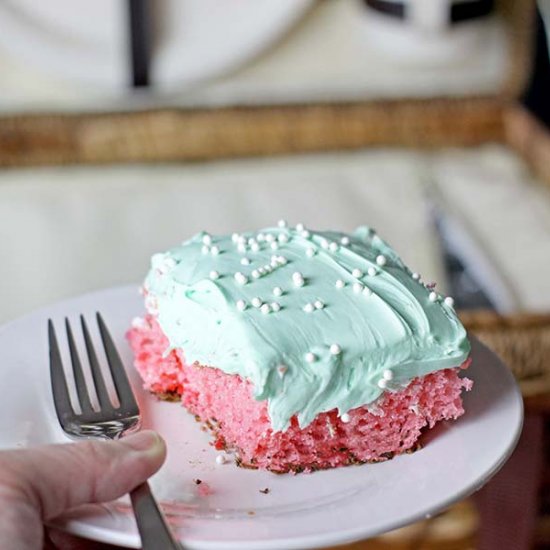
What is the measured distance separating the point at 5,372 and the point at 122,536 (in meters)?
0.19

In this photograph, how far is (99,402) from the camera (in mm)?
605

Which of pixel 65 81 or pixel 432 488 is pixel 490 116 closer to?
pixel 65 81

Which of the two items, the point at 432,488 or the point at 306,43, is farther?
the point at 306,43

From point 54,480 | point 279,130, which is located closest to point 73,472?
point 54,480

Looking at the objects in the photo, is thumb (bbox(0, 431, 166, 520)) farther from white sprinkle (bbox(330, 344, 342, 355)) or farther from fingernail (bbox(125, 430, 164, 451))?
white sprinkle (bbox(330, 344, 342, 355))

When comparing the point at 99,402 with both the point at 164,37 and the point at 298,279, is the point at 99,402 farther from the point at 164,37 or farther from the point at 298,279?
the point at 164,37

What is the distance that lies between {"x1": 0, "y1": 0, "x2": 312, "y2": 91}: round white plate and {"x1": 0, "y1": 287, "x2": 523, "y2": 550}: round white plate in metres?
0.85

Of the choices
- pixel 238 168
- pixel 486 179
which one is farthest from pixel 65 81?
pixel 486 179

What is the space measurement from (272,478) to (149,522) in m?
0.11

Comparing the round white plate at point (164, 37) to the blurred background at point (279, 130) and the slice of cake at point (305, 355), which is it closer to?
the blurred background at point (279, 130)

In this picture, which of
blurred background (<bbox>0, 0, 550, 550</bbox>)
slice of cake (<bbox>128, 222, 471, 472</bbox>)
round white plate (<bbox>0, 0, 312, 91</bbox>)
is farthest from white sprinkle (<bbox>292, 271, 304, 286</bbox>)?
round white plate (<bbox>0, 0, 312, 91</bbox>)

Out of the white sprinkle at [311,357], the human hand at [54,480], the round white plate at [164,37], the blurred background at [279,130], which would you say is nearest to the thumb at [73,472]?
the human hand at [54,480]

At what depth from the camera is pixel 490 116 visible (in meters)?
1.58

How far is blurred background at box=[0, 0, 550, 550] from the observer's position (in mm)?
1254
